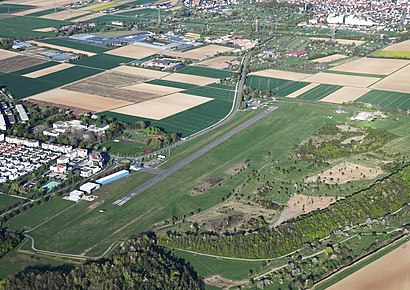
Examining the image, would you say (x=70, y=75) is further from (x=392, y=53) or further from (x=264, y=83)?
(x=392, y=53)

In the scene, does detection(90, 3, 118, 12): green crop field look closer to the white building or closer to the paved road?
the paved road

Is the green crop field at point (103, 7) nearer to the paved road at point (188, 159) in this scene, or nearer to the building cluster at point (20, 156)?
the paved road at point (188, 159)

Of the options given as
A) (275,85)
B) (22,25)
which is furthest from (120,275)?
(22,25)

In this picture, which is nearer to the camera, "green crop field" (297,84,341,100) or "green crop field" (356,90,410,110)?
"green crop field" (356,90,410,110)

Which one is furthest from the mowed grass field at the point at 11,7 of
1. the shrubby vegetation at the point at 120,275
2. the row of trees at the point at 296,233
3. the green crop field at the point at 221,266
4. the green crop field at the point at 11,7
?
the green crop field at the point at 221,266

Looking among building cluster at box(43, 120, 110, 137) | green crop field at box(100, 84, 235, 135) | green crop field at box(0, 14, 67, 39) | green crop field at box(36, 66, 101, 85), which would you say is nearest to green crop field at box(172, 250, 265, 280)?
green crop field at box(100, 84, 235, 135)
